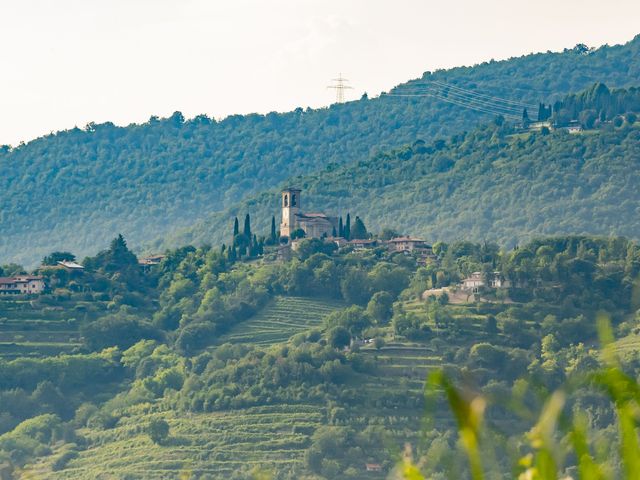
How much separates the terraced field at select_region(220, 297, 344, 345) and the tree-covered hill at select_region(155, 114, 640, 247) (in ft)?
196

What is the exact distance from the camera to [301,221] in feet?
414

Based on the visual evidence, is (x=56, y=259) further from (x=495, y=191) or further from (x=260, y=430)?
(x=495, y=191)

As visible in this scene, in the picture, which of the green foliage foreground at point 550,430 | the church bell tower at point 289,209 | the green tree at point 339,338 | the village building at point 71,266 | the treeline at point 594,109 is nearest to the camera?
the green foliage foreground at point 550,430

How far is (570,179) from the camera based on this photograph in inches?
6890

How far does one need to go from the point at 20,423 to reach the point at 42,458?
7106 mm

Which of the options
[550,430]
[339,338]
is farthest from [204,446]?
[550,430]

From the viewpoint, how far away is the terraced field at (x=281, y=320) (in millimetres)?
107275

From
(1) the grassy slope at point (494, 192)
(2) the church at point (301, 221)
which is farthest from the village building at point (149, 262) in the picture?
(1) the grassy slope at point (494, 192)

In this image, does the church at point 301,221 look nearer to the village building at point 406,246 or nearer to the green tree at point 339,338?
the village building at point 406,246

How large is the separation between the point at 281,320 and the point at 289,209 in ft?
61.6

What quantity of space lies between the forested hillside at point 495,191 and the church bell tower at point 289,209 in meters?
44.2

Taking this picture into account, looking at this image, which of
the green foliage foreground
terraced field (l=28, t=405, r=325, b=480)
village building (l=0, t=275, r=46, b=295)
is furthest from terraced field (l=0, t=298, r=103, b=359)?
the green foliage foreground

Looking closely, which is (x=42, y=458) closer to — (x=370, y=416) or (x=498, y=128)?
(x=370, y=416)

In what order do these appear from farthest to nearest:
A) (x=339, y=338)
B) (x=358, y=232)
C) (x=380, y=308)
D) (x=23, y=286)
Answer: (x=358, y=232)
(x=23, y=286)
(x=380, y=308)
(x=339, y=338)
